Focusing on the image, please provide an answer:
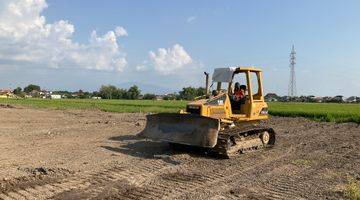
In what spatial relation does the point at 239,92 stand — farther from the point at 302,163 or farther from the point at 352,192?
the point at 352,192

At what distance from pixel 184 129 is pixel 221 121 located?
1.09 metres

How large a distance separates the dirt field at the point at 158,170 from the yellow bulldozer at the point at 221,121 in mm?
409

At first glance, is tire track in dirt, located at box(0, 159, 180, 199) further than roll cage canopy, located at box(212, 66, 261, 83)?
No

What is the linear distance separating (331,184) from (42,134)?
11405mm

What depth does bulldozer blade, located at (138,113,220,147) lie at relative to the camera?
12484mm

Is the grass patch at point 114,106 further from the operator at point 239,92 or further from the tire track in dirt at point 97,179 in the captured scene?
the tire track in dirt at point 97,179

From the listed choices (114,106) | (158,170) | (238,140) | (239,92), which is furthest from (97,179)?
(114,106)

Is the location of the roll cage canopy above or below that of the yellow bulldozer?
above

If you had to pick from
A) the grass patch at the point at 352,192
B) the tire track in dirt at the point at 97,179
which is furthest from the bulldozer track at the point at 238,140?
the grass patch at the point at 352,192

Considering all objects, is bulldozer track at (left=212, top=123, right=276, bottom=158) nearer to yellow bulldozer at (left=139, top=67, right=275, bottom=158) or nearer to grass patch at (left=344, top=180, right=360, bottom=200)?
yellow bulldozer at (left=139, top=67, right=275, bottom=158)

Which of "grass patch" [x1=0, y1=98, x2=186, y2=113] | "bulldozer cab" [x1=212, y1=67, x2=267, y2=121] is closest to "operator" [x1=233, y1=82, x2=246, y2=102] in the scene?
"bulldozer cab" [x1=212, y1=67, x2=267, y2=121]

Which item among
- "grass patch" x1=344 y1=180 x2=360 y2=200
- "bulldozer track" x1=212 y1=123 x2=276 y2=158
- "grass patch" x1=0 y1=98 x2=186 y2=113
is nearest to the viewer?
"grass patch" x1=344 y1=180 x2=360 y2=200

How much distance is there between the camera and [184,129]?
42.9 ft

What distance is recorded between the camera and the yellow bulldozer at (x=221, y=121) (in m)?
12.7
